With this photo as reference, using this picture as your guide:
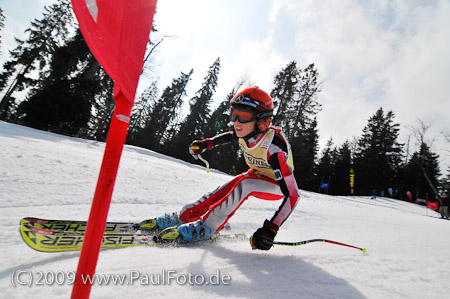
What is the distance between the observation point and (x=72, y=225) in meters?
1.95

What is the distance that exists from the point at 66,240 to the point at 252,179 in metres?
1.74

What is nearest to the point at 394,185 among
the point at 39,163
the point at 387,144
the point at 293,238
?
the point at 387,144

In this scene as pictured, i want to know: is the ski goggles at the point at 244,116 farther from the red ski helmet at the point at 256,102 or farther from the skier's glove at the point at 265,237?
the skier's glove at the point at 265,237

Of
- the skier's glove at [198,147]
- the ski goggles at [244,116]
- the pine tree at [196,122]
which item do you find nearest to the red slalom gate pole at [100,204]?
the ski goggles at [244,116]

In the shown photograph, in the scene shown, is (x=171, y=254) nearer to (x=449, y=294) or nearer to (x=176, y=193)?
(x=449, y=294)

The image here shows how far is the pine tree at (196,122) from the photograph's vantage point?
28.7 metres

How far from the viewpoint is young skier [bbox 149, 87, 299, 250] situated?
80.8 inches

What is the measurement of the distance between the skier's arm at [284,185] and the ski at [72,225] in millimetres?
1471

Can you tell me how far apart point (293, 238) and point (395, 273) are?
127cm

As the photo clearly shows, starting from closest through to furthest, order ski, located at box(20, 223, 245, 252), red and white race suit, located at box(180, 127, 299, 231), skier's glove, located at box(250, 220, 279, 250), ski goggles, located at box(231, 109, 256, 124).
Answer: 1. ski, located at box(20, 223, 245, 252)
2. skier's glove, located at box(250, 220, 279, 250)
3. red and white race suit, located at box(180, 127, 299, 231)
4. ski goggles, located at box(231, 109, 256, 124)

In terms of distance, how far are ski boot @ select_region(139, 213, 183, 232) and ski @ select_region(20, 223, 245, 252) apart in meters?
0.38

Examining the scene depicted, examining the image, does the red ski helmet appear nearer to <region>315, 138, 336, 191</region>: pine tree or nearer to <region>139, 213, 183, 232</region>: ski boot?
<region>139, 213, 183, 232</region>: ski boot

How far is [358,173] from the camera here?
108 feet

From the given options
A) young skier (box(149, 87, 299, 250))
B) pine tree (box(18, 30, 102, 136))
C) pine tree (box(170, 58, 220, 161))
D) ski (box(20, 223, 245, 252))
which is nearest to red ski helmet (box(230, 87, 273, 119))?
young skier (box(149, 87, 299, 250))
